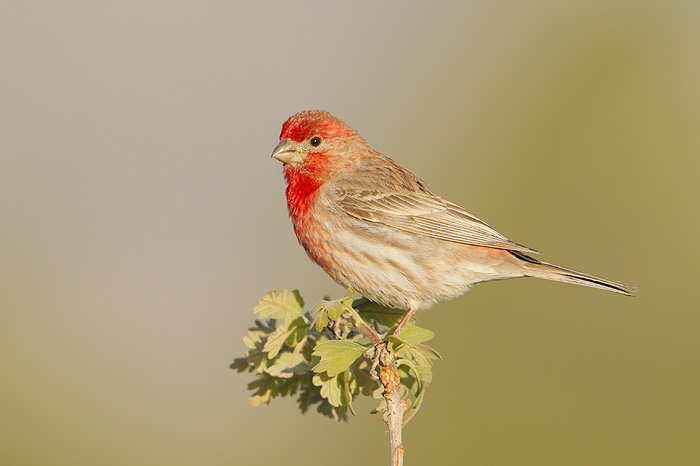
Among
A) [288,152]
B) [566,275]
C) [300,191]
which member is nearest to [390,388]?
[566,275]

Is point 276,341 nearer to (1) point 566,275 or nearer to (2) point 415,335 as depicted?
(2) point 415,335

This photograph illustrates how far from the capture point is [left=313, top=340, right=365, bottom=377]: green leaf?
3277 mm

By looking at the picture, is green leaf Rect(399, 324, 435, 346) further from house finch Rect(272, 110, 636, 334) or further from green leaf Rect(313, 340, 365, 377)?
house finch Rect(272, 110, 636, 334)

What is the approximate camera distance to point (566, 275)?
560cm

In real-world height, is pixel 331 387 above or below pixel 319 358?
below

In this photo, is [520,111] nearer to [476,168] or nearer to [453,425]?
[476,168]

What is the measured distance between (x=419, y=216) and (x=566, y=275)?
1.26 metres

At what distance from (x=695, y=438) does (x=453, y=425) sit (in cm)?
236

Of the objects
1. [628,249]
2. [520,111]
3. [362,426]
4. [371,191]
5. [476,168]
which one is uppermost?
[520,111]

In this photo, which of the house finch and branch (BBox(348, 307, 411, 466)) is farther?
the house finch

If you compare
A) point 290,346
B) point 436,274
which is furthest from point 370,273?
point 290,346

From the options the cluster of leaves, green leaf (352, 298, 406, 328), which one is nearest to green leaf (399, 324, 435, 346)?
the cluster of leaves

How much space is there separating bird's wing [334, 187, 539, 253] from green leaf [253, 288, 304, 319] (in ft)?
6.68

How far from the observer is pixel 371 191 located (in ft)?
19.9
